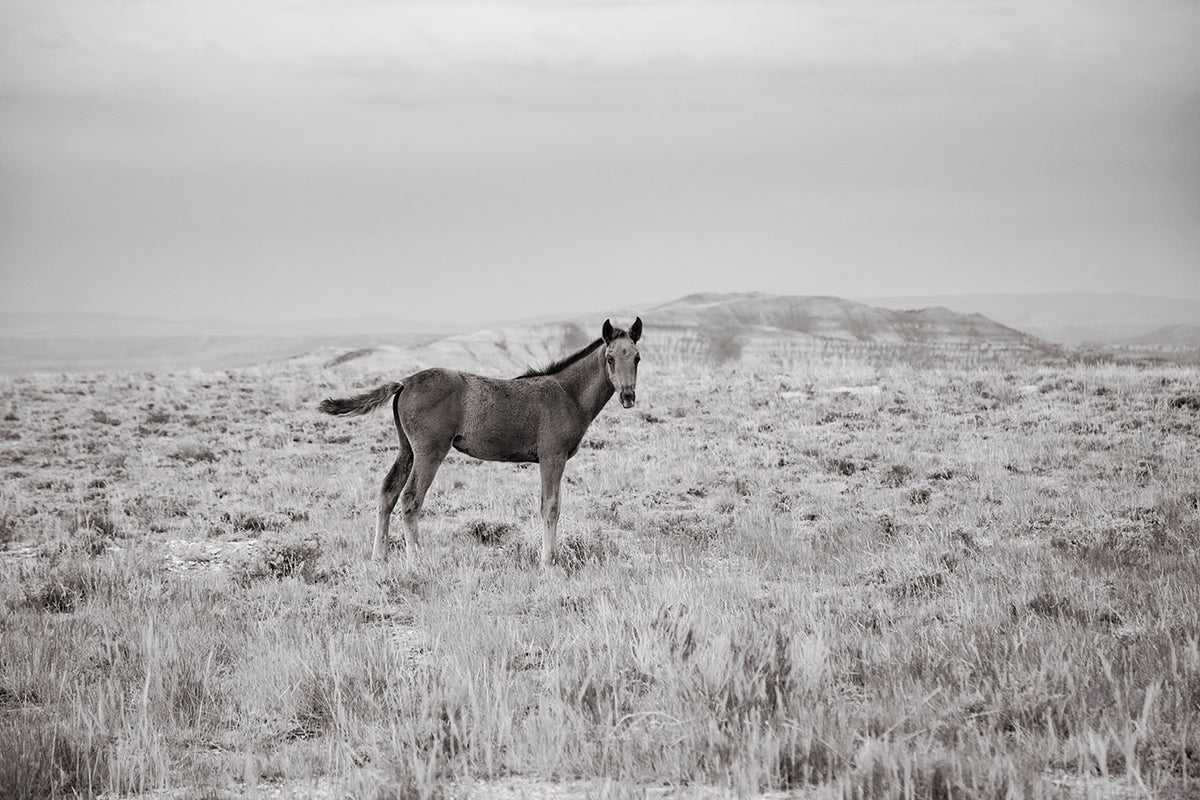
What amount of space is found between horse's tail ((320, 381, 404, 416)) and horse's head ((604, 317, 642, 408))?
226 cm

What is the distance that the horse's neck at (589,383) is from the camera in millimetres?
9875

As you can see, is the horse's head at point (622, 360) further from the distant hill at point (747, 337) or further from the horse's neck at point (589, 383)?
the distant hill at point (747, 337)

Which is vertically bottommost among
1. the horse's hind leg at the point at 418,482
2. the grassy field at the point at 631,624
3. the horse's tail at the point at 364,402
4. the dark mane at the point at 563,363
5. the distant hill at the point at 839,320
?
the grassy field at the point at 631,624

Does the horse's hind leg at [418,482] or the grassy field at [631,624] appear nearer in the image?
the grassy field at [631,624]

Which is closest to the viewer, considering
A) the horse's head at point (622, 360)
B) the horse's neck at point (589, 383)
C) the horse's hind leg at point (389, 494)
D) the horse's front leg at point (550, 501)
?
the horse's head at point (622, 360)

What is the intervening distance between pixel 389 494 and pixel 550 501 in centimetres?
178

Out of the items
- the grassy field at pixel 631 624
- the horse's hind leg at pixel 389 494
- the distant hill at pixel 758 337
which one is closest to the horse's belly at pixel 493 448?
the horse's hind leg at pixel 389 494

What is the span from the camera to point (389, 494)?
9.92m

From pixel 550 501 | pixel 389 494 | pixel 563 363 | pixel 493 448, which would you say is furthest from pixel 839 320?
pixel 389 494

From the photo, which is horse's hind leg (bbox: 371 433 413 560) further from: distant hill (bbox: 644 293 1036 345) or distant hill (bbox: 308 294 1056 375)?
distant hill (bbox: 644 293 1036 345)

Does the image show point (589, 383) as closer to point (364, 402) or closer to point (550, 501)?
point (550, 501)

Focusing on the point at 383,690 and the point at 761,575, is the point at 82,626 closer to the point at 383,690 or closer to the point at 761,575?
the point at 383,690

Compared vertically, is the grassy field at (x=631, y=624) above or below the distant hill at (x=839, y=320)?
below

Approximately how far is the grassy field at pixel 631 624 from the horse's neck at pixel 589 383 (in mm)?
1488
